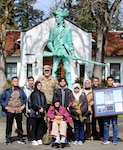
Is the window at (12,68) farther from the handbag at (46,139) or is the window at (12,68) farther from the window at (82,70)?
the handbag at (46,139)

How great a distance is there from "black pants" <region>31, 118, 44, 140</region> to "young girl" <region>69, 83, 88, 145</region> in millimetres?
874

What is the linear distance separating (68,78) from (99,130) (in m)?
2.87

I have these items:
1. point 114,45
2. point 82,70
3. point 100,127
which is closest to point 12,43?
point 82,70

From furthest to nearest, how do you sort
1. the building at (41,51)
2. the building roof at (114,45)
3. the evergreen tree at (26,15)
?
the evergreen tree at (26,15) → the building roof at (114,45) → the building at (41,51)

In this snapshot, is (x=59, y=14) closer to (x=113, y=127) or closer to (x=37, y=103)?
(x=37, y=103)

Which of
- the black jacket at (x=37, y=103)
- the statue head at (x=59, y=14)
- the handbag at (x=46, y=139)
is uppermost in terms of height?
the statue head at (x=59, y=14)

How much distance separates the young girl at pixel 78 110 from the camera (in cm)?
929

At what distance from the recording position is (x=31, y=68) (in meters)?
28.7

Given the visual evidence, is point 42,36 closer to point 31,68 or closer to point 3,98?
point 31,68

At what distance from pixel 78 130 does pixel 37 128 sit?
1.06m

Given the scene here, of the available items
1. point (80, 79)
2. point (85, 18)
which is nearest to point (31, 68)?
point (80, 79)

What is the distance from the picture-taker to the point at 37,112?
938cm

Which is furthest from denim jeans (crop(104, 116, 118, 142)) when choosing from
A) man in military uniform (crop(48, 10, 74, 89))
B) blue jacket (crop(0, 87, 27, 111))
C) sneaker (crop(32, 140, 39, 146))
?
man in military uniform (crop(48, 10, 74, 89))

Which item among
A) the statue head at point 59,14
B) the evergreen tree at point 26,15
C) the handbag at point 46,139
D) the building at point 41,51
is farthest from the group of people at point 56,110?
the evergreen tree at point 26,15
